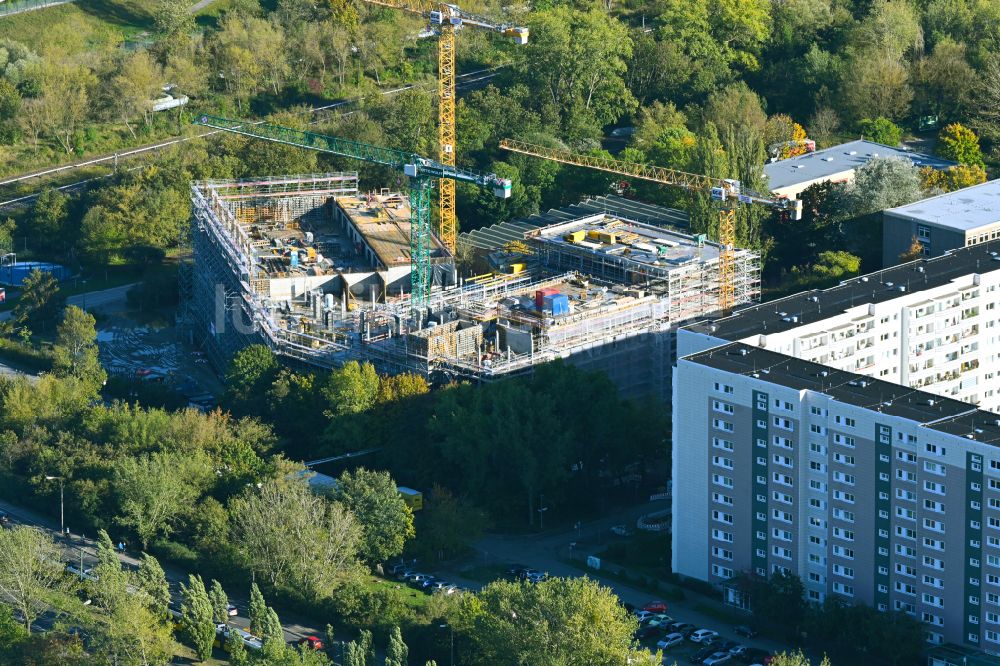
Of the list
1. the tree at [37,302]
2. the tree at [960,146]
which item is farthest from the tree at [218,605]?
the tree at [960,146]

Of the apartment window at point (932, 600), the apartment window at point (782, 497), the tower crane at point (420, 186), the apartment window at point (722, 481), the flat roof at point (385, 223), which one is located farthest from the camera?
the flat roof at point (385, 223)

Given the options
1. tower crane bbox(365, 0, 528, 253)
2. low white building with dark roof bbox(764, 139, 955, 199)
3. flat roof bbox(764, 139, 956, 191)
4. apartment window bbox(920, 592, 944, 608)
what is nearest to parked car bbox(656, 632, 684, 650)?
apartment window bbox(920, 592, 944, 608)

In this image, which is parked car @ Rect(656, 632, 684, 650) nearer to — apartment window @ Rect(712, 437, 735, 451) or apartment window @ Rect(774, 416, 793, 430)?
apartment window @ Rect(712, 437, 735, 451)

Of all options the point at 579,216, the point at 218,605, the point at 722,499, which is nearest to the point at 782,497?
the point at 722,499

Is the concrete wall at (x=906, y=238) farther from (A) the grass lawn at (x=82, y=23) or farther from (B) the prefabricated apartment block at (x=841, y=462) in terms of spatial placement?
(A) the grass lawn at (x=82, y=23)

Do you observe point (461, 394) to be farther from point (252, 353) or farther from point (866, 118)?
point (866, 118)

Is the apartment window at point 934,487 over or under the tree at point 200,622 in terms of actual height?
over
